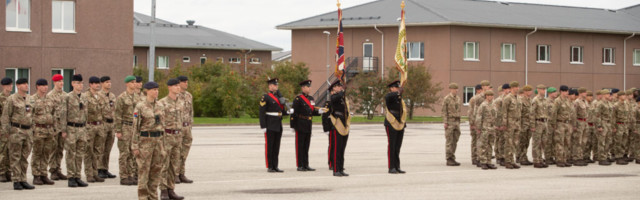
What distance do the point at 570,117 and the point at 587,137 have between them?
3.07 feet

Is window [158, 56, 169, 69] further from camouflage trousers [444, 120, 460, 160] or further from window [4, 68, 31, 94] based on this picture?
camouflage trousers [444, 120, 460, 160]

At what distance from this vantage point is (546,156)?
18656 millimetres

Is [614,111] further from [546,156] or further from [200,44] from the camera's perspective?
[200,44]

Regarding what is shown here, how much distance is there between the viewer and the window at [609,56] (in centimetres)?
6369

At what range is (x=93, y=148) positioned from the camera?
1470 centimetres

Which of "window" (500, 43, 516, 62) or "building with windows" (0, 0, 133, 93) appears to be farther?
"window" (500, 43, 516, 62)

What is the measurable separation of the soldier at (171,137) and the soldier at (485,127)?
7.56 meters

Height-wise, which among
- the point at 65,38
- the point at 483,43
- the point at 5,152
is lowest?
the point at 5,152

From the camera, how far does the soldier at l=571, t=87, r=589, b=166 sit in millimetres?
18984

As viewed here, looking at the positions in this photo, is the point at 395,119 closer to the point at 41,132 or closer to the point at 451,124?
the point at 451,124

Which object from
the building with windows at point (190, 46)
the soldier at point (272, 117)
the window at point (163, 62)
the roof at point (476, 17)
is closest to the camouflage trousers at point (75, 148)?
the soldier at point (272, 117)

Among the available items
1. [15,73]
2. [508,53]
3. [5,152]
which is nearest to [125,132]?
[5,152]

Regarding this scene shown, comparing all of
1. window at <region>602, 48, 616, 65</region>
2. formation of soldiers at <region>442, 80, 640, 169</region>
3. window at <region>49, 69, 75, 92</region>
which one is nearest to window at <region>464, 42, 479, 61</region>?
window at <region>602, 48, 616, 65</region>

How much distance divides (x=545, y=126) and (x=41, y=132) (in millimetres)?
10325
